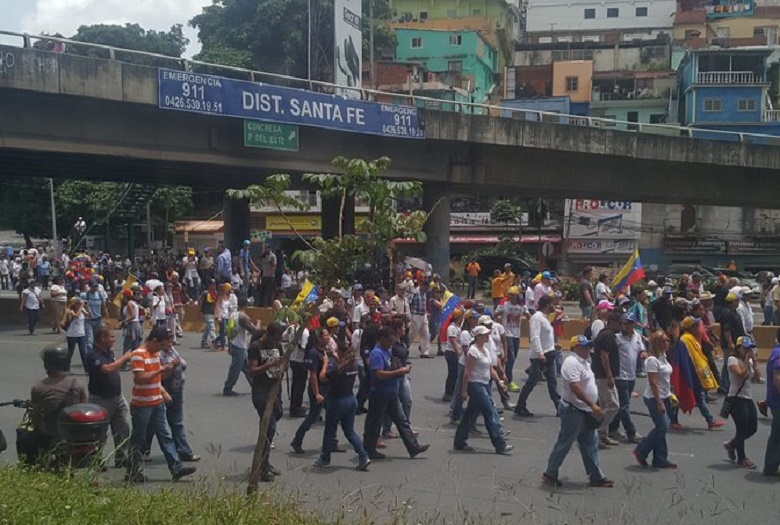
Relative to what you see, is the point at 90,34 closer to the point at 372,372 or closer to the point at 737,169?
the point at 737,169

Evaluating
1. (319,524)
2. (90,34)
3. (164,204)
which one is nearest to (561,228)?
(164,204)

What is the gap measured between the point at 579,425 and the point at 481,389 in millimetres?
1636

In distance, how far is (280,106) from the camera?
26422 millimetres

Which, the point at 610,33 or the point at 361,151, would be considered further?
the point at 610,33

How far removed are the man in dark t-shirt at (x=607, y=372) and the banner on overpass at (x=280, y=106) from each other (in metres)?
16.1

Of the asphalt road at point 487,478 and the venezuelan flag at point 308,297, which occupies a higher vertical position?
the venezuelan flag at point 308,297

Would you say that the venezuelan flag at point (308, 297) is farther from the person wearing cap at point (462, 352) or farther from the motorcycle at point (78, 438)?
the person wearing cap at point (462, 352)

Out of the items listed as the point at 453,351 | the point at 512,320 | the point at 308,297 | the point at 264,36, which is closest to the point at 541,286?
the point at 512,320

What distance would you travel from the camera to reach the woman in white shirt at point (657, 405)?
984cm

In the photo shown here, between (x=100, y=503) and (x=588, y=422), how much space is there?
4.80 m

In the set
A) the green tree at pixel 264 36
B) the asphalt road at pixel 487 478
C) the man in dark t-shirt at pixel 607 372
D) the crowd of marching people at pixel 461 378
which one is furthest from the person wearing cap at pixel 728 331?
the green tree at pixel 264 36

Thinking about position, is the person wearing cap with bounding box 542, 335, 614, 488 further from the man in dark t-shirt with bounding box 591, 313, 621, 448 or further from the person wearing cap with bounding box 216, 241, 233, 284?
the person wearing cap with bounding box 216, 241, 233, 284

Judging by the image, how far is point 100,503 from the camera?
621 cm

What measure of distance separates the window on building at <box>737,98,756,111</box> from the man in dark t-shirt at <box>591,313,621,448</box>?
47.0 m
